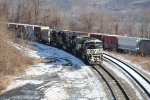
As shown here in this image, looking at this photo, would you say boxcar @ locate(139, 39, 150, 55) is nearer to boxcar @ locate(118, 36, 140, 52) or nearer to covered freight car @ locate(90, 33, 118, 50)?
boxcar @ locate(118, 36, 140, 52)

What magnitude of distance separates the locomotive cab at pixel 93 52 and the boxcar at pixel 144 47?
7289mm

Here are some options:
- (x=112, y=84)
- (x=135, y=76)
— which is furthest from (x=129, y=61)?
(x=112, y=84)

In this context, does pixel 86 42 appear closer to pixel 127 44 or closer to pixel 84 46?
pixel 84 46

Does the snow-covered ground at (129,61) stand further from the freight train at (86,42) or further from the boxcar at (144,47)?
the boxcar at (144,47)

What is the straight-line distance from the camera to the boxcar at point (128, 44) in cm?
4056

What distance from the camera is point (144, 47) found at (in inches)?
1518

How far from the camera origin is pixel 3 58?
29.2 meters

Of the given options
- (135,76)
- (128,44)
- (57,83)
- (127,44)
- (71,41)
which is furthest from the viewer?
(127,44)

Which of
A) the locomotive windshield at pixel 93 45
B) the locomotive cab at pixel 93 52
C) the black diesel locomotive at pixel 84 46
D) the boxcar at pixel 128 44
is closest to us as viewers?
the locomotive cab at pixel 93 52

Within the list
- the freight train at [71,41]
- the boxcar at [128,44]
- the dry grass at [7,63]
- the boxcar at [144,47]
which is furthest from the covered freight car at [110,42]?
the dry grass at [7,63]

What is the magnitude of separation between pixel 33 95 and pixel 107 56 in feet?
57.3

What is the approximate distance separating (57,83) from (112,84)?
14.0 feet

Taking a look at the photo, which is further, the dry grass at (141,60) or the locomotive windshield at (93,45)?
the locomotive windshield at (93,45)

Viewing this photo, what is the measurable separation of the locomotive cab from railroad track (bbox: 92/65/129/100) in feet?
2.52
